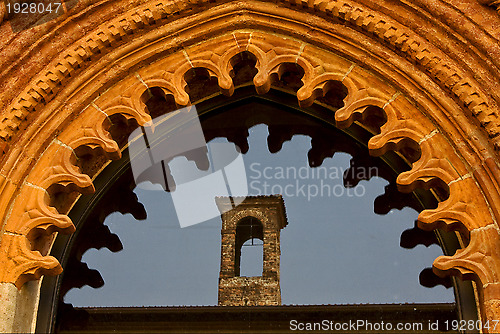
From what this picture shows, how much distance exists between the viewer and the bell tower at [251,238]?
6645mm

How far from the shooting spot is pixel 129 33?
7.25 m

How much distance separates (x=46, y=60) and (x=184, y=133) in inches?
52.5

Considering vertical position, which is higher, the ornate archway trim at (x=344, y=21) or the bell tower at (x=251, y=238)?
the ornate archway trim at (x=344, y=21)

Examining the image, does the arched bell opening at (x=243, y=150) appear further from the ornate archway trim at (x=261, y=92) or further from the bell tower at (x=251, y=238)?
the bell tower at (x=251, y=238)

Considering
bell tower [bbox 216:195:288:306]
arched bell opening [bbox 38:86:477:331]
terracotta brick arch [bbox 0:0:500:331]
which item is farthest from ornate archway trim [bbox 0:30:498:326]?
bell tower [bbox 216:195:288:306]

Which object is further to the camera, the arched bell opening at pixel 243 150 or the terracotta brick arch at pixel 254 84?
the arched bell opening at pixel 243 150

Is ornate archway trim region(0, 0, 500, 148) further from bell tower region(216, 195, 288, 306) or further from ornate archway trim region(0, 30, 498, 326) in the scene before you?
bell tower region(216, 195, 288, 306)

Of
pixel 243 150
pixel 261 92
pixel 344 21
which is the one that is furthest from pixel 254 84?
pixel 344 21

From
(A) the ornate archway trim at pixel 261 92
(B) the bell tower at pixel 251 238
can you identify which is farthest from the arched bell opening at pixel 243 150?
(B) the bell tower at pixel 251 238

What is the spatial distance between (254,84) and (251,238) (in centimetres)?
119

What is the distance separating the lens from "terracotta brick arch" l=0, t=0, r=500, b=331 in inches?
245

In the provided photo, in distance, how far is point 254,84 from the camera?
23.1 ft

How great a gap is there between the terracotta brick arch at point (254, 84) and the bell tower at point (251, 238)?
904 mm

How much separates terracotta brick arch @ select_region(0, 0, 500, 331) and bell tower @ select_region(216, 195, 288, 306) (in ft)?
2.97
